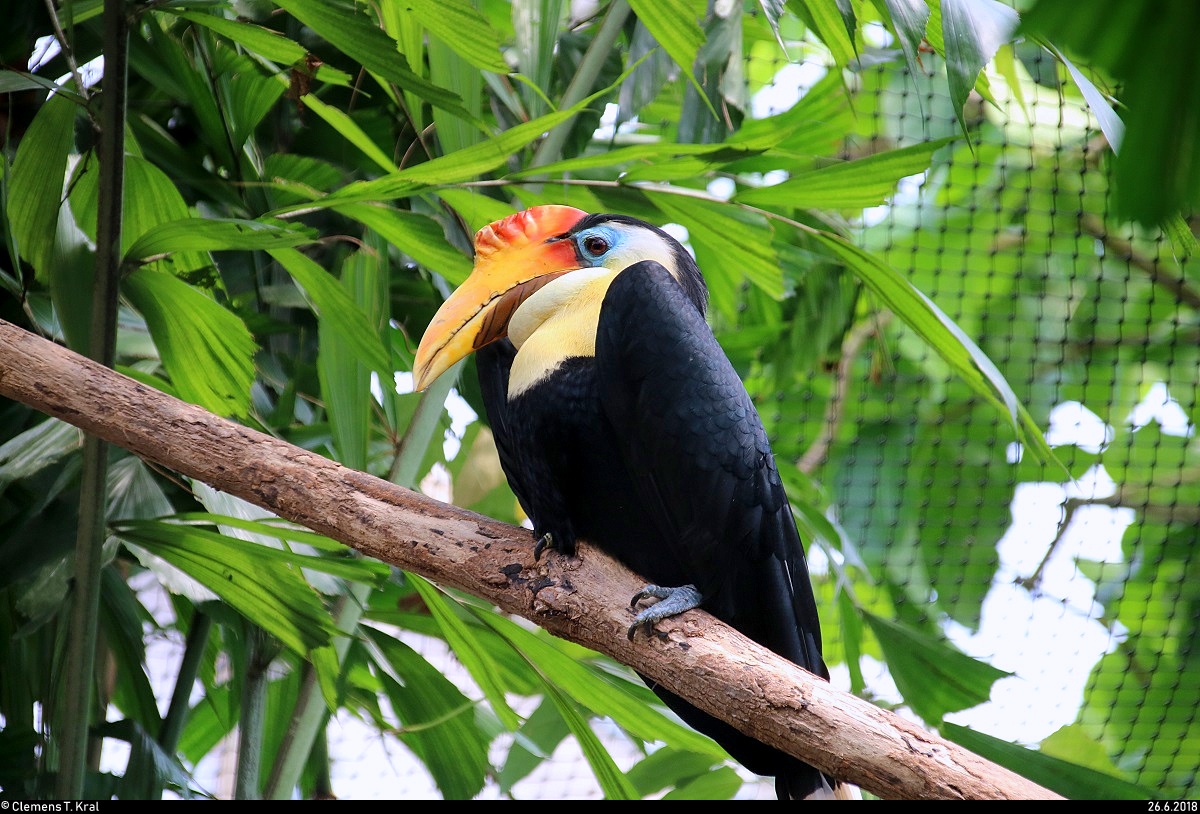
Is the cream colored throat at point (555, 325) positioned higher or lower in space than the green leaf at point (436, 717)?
higher

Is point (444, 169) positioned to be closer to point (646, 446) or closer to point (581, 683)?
point (646, 446)

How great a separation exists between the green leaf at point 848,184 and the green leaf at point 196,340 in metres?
0.67

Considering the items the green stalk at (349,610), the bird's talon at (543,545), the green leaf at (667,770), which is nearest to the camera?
the bird's talon at (543,545)

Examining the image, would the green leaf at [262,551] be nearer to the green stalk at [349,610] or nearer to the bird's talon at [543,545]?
the green stalk at [349,610]

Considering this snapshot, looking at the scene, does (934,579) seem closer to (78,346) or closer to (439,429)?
(439,429)

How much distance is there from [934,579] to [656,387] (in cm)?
187

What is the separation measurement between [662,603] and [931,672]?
84 centimetres

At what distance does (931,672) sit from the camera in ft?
5.13

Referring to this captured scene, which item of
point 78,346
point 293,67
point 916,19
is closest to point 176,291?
point 78,346

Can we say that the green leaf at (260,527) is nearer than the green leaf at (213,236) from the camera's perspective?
No

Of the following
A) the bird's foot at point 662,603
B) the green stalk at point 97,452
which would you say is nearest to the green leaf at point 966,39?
the bird's foot at point 662,603

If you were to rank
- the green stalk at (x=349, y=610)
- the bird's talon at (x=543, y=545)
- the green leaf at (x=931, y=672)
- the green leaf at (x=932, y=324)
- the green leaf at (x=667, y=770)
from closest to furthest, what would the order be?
the bird's talon at (x=543, y=545) < the green leaf at (x=932, y=324) < the green stalk at (x=349, y=610) < the green leaf at (x=931, y=672) < the green leaf at (x=667, y=770)

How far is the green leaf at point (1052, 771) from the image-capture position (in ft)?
4.57

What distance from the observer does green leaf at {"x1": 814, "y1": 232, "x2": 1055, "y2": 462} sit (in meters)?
1.21
